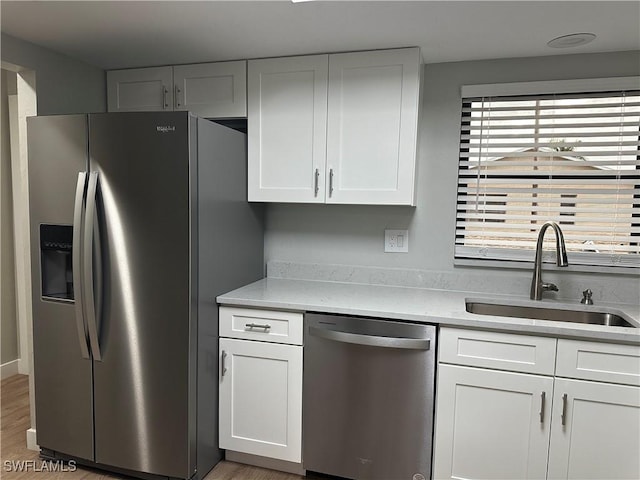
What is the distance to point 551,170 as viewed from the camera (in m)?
2.29

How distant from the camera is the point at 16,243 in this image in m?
3.28

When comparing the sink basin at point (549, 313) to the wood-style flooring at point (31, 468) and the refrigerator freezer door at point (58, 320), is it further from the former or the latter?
the refrigerator freezer door at point (58, 320)

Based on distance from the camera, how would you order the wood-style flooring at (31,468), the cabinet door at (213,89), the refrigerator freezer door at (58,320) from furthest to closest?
the cabinet door at (213,89) → the wood-style flooring at (31,468) → the refrigerator freezer door at (58,320)

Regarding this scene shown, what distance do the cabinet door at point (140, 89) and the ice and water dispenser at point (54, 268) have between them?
895mm

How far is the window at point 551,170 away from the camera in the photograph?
2.20 meters

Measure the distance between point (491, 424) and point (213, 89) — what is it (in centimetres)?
215

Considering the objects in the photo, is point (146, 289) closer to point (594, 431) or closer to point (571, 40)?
point (594, 431)

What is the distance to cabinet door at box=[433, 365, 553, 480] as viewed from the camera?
5.94 ft

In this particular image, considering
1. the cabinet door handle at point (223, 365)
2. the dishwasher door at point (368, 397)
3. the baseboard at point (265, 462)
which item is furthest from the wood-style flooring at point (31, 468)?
the cabinet door handle at point (223, 365)

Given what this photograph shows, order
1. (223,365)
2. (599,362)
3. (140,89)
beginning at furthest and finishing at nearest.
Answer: (140,89), (223,365), (599,362)

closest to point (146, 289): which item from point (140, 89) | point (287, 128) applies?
point (287, 128)

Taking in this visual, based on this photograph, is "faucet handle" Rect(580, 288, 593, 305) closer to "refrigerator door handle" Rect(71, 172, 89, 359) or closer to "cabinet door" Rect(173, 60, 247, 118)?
"cabinet door" Rect(173, 60, 247, 118)

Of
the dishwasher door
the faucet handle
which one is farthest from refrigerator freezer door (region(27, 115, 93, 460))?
the faucet handle

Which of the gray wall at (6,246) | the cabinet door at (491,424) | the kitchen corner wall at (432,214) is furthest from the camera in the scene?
the gray wall at (6,246)
